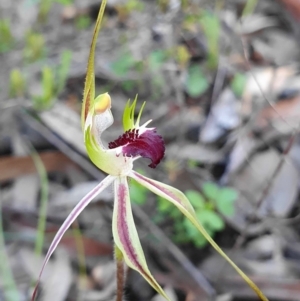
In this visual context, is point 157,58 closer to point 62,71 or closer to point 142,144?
point 62,71

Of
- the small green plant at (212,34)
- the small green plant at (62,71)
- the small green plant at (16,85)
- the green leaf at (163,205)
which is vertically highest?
the small green plant at (212,34)

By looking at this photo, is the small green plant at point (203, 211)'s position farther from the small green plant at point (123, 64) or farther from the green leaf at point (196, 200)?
the small green plant at point (123, 64)

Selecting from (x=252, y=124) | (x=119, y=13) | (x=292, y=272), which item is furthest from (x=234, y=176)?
(x=119, y=13)

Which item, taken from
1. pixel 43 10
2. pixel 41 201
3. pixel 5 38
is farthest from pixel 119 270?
pixel 43 10

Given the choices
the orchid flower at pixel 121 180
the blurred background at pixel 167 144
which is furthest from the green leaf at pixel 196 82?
the orchid flower at pixel 121 180

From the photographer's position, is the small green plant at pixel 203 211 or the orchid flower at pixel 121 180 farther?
the small green plant at pixel 203 211

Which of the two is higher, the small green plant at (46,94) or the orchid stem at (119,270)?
the small green plant at (46,94)

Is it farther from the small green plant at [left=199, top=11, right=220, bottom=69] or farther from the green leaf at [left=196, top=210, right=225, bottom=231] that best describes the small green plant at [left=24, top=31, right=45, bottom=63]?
the green leaf at [left=196, top=210, right=225, bottom=231]

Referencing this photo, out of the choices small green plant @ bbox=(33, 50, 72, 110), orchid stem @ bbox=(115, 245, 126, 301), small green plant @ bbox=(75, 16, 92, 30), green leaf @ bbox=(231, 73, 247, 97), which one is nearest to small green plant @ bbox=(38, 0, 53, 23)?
small green plant @ bbox=(75, 16, 92, 30)
